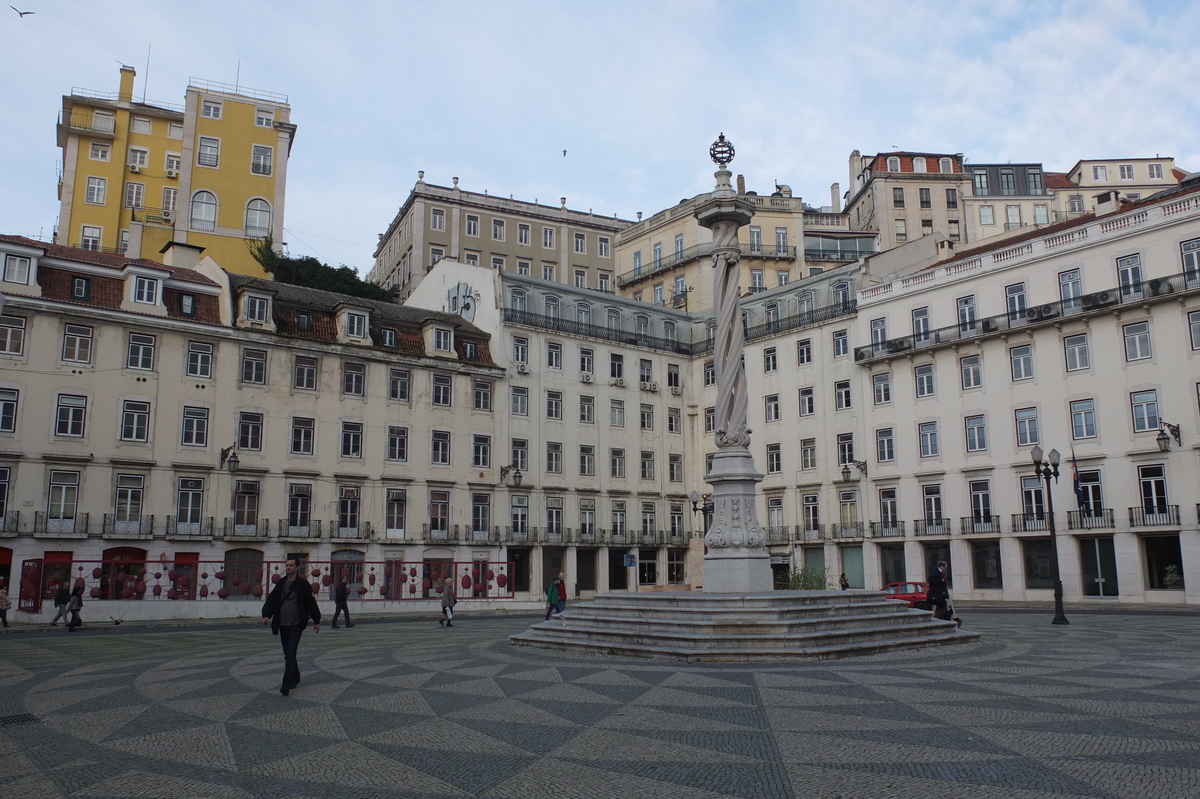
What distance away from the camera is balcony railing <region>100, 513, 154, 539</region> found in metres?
34.7

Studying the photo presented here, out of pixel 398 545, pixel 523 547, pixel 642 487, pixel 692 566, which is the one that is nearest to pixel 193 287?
pixel 398 545

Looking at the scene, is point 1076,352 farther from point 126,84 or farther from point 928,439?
point 126,84

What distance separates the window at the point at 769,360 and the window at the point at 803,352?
→ 4.56ft

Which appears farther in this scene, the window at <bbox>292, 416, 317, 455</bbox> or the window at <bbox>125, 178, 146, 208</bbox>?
the window at <bbox>125, 178, 146, 208</bbox>

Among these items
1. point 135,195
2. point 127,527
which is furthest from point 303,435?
point 135,195

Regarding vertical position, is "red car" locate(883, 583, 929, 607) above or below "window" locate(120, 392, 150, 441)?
below

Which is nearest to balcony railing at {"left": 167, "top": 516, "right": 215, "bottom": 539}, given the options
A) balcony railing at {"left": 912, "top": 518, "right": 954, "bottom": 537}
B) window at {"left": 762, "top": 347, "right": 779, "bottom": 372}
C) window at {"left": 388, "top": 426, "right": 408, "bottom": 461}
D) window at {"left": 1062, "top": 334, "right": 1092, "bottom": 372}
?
window at {"left": 388, "top": 426, "right": 408, "bottom": 461}

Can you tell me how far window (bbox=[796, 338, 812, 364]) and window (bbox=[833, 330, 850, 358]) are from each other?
4.87ft

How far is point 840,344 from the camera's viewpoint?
47.7 meters

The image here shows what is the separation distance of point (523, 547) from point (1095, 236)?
29742mm

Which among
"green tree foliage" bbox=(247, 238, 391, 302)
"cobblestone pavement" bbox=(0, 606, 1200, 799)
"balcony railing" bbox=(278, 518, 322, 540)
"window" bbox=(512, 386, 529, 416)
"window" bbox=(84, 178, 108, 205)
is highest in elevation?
"window" bbox=(84, 178, 108, 205)

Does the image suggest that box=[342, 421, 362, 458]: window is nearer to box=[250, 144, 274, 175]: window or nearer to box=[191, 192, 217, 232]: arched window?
box=[191, 192, 217, 232]: arched window

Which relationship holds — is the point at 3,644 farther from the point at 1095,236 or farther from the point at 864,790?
the point at 1095,236

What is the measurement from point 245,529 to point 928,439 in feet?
101
